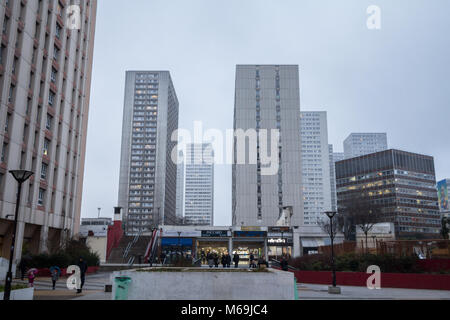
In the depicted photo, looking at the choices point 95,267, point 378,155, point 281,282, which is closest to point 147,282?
point 281,282

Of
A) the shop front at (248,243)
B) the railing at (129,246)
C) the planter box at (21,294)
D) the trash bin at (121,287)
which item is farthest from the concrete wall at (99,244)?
the trash bin at (121,287)

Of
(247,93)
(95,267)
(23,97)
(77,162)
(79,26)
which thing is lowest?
(95,267)

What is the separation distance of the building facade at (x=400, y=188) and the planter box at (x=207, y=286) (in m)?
117

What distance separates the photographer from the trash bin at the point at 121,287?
1266 cm

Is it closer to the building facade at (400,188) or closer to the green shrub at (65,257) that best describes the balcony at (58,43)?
the green shrub at (65,257)

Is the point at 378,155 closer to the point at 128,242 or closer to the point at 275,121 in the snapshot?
the point at 275,121

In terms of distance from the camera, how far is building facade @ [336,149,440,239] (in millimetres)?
126812

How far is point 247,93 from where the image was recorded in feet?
314

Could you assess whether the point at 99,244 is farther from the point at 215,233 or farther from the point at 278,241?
the point at 278,241

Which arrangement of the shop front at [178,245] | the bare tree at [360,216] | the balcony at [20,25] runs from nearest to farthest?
the balcony at [20,25], the shop front at [178,245], the bare tree at [360,216]

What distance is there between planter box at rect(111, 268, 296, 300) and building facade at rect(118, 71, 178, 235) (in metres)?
143

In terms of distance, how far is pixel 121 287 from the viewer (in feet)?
41.8

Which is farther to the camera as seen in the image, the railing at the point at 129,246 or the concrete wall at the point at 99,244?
the concrete wall at the point at 99,244
